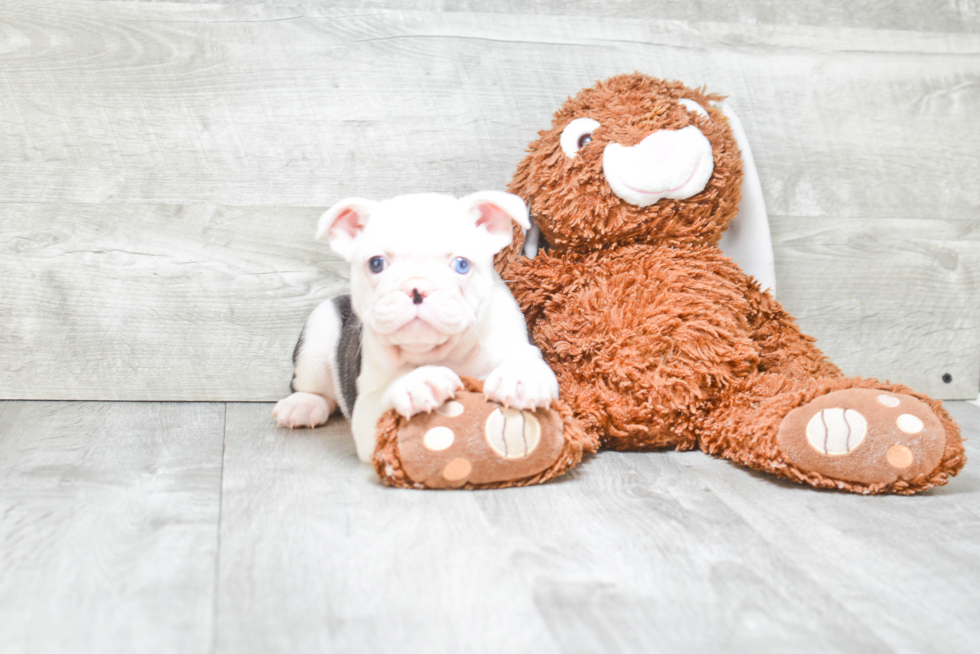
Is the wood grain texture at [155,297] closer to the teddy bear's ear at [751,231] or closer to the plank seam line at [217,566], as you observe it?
the plank seam line at [217,566]

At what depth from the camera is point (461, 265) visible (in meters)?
1.29

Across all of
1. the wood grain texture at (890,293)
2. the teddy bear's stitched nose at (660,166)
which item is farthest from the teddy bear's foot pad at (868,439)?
the wood grain texture at (890,293)

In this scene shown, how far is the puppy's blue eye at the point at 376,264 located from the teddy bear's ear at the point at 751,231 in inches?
32.3

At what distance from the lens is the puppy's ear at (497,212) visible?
4.35ft

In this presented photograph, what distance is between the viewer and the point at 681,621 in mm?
879

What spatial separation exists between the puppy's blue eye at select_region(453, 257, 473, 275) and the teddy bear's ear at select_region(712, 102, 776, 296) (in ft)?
2.30

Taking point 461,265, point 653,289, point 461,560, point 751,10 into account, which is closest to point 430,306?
point 461,265

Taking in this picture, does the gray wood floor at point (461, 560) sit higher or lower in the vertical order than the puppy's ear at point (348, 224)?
lower

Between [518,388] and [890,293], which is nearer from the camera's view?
[518,388]

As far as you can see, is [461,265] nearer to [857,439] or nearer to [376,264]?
[376,264]

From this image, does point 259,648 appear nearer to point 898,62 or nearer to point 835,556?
point 835,556

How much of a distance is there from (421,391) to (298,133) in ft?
2.66

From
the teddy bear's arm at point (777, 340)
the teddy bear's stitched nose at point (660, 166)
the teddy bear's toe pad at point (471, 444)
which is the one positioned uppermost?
the teddy bear's stitched nose at point (660, 166)

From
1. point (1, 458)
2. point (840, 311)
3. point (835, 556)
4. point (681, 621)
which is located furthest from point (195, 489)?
point (840, 311)
